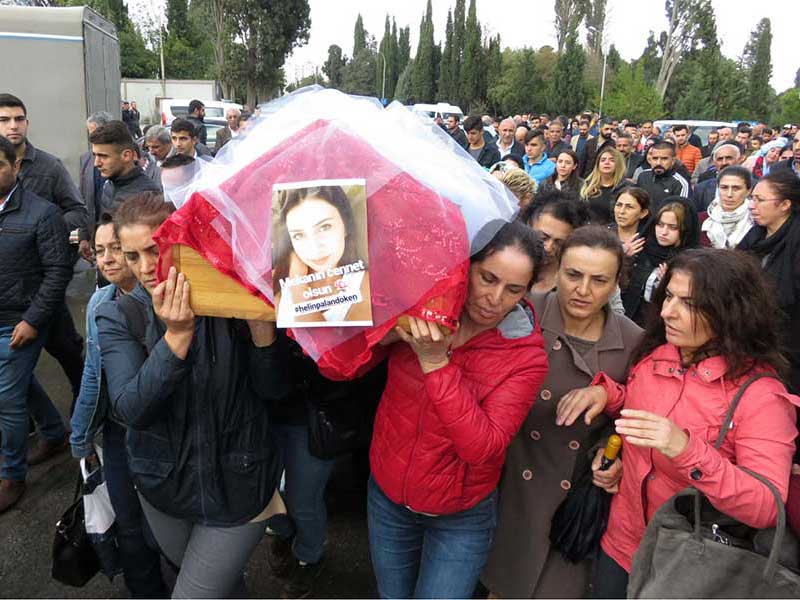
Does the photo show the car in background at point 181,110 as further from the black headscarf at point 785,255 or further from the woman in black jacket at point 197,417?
the woman in black jacket at point 197,417

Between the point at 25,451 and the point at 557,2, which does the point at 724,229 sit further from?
the point at 557,2

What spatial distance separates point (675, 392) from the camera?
6.01ft

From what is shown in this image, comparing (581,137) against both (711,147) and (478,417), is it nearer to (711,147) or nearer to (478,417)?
(711,147)

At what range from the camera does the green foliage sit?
4491 cm

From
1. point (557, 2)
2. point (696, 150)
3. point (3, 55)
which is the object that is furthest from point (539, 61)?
point (3, 55)

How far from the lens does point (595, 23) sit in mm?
54062

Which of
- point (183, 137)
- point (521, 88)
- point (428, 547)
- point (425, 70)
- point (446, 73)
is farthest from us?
point (425, 70)

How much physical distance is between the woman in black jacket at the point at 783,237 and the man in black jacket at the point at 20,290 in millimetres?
4412

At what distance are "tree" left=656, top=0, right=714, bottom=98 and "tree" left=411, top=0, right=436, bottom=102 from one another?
21.3 metres

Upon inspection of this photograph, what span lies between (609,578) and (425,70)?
58.8 m

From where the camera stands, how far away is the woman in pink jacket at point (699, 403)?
1.54 meters

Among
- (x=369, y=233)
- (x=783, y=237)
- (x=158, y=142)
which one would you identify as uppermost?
(x=158, y=142)

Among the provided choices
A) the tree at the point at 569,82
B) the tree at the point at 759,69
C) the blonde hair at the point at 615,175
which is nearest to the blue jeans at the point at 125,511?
the blonde hair at the point at 615,175

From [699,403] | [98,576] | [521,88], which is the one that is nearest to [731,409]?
[699,403]
